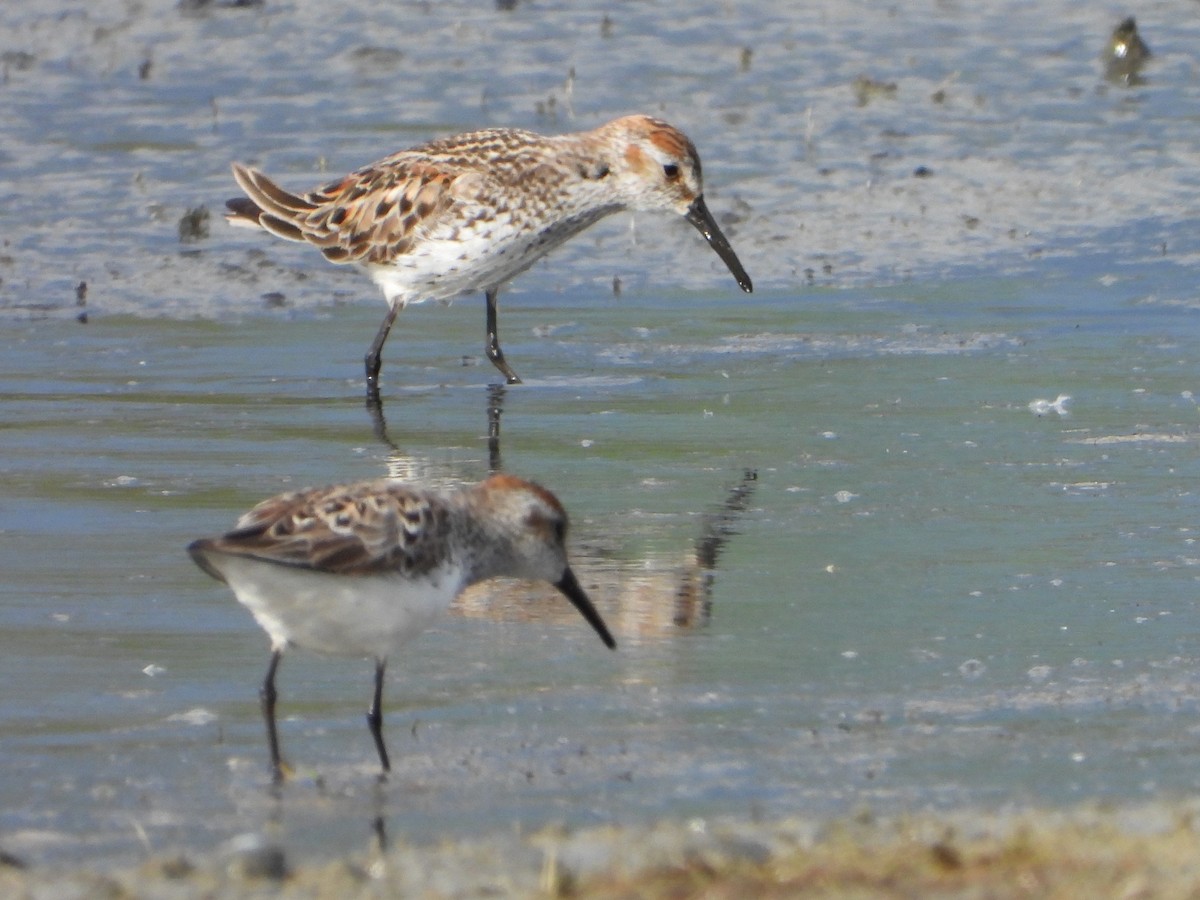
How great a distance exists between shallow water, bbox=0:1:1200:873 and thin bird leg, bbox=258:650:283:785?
2.5 inches

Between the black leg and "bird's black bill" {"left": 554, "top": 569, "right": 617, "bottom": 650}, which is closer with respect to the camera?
"bird's black bill" {"left": 554, "top": 569, "right": 617, "bottom": 650}

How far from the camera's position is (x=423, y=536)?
5664mm

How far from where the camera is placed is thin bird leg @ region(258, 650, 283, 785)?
18.1 ft

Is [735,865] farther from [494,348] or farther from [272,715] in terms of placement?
[494,348]

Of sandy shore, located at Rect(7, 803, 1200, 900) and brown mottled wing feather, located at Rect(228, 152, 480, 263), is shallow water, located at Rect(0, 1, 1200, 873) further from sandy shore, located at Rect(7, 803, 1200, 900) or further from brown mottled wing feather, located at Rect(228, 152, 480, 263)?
brown mottled wing feather, located at Rect(228, 152, 480, 263)

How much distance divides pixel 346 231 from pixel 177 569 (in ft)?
11.4

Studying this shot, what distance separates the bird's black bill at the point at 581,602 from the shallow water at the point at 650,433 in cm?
15

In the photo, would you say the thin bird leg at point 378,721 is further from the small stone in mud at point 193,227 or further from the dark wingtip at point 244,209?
the small stone in mud at point 193,227

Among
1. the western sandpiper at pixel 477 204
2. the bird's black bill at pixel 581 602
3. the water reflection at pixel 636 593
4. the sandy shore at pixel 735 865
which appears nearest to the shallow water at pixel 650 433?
the water reflection at pixel 636 593

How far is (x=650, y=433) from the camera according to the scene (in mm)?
9109

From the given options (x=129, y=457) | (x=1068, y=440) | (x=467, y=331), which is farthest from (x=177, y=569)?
(x=467, y=331)

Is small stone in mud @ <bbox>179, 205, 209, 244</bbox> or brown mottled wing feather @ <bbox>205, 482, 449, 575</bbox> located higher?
brown mottled wing feather @ <bbox>205, 482, 449, 575</bbox>

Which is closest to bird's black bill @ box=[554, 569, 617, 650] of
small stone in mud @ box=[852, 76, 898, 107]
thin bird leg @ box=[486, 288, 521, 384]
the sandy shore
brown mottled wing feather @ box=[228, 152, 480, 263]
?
the sandy shore

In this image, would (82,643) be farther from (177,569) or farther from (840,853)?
(840,853)
